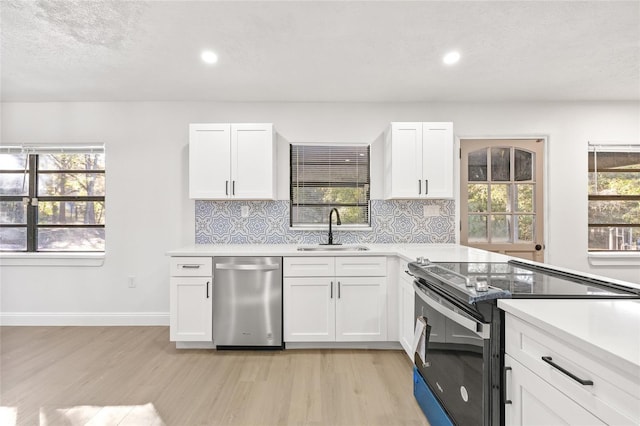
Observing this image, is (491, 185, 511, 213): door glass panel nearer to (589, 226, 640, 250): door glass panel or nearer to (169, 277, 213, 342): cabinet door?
(589, 226, 640, 250): door glass panel

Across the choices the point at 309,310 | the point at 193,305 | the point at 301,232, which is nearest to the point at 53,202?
the point at 193,305

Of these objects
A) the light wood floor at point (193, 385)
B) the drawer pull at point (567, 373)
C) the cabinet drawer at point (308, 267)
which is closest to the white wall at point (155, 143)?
the light wood floor at point (193, 385)

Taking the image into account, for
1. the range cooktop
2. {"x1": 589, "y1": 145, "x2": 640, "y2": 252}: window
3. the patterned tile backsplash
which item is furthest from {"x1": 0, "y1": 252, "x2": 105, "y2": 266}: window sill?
{"x1": 589, "y1": 145, "x2": 640, "y2": 252}: window

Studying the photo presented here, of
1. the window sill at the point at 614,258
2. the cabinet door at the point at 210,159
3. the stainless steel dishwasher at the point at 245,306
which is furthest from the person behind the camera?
the window sill at the point at 614,258

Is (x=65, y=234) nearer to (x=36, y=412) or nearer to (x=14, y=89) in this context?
(x=14, y=89)

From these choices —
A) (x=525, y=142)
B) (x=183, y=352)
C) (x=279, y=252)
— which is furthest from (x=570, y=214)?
(x=183, y=352)

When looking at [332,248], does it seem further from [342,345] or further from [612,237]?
[612,237]

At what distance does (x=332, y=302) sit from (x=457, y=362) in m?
1.46

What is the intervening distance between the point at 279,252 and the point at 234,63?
1613 mm

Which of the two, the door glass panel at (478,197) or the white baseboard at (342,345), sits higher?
the door glass panel at (478,197)

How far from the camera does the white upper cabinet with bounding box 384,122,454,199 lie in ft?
10.2

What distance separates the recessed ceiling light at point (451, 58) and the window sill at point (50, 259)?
3.89 meters

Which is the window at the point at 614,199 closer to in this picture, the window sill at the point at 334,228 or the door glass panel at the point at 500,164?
the door glass panel at the point at 500,164

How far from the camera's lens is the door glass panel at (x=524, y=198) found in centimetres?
343
